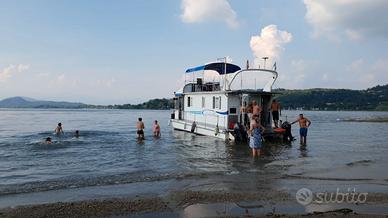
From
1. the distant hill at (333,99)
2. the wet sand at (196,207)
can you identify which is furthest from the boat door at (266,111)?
the distant hill at (333,99)

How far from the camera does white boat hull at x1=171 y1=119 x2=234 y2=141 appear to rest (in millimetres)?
23438

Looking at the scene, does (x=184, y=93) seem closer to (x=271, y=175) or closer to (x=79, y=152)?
(x=79, y=152)

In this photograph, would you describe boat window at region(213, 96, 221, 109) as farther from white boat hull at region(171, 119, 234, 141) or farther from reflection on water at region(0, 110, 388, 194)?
reflection on water at region(0, 110, 388, 194)

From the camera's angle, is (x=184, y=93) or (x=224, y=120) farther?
(x=184, y=93)

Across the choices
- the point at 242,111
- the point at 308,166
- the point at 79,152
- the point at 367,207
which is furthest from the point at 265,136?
the point at 367,207

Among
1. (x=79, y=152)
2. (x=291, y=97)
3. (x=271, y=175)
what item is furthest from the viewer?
(x=291, y=97)

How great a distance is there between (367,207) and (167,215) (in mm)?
4028

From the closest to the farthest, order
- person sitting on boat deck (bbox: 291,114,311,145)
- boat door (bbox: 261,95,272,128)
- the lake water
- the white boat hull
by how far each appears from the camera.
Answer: the lake water, person sitting on boat deck (bbox: 291,114,311,145), the white boat hull, boat door (bbox: 261,95,272,128)

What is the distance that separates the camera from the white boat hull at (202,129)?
23.4 meters

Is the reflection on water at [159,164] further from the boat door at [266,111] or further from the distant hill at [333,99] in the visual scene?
the distant hill at [333,99]

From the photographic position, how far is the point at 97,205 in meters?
8.20

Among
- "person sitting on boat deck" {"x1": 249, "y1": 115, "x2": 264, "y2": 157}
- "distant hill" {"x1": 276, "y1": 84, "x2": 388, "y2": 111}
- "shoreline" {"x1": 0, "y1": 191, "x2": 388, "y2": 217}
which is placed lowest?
"shoreline" {"x1": 0, "y1": 191, "x2": 388, "y2": 217}
